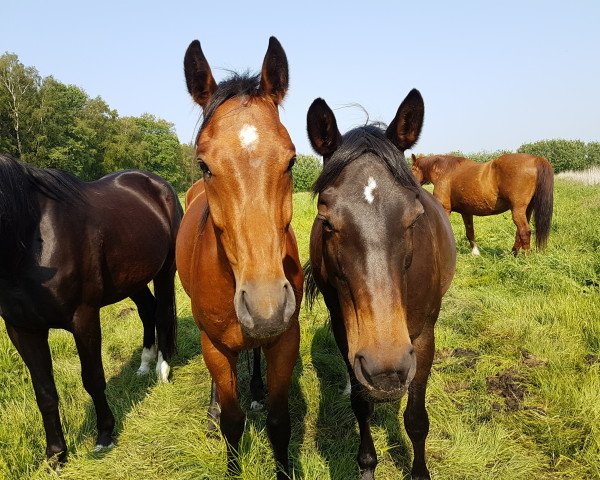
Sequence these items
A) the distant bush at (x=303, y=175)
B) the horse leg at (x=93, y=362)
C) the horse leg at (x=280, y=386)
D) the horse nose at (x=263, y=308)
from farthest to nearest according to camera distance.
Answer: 1. the distant bush at (x=303, y=175)
2. the horse leg at (x=93, y=362)
3. the horse leg at (x=280, y=386)
4. the horse nose at (x=263, y=308)

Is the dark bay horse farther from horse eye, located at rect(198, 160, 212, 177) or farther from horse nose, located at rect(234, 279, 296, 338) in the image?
horse nose, located at rect(234, 279, 296, 338)

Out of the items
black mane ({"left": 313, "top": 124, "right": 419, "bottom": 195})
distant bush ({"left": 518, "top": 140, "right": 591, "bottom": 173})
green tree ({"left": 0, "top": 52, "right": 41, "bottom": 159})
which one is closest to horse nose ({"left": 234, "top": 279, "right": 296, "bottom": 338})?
black mane ({"left": 313, "top": 124, "right": 419, "bottom": 195})

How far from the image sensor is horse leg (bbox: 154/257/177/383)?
408cm

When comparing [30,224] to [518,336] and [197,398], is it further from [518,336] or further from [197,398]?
[518,336]

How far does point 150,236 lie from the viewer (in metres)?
4.04

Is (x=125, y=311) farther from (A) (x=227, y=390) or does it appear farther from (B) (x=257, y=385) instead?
(A) (x=227, y=390)

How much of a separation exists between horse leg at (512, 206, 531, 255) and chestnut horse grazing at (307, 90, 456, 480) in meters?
6.70

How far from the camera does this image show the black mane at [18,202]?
252cm

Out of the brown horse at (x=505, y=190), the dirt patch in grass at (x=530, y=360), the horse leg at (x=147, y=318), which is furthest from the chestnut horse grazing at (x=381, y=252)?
the brown horse at (x=505, y=190)

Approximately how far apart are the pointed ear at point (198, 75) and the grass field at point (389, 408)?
7.04 feet

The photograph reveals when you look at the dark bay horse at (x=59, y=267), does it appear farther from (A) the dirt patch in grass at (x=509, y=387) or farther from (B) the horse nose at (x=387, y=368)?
(A) the dirt patch in grass at (x=509, y=387)

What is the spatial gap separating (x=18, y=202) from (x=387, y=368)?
8.68ft

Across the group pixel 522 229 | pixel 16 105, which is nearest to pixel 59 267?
pixel 522 229

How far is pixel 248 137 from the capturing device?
1.60m
